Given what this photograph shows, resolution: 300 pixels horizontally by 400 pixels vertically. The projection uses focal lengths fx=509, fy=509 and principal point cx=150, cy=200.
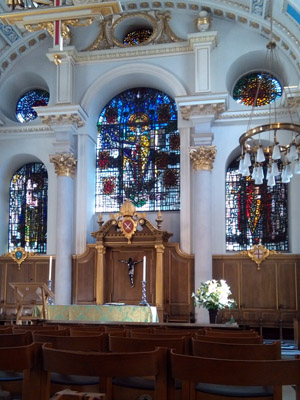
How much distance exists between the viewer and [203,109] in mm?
14727

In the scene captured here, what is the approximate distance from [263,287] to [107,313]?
571cm

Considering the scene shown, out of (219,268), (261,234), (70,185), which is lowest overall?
(219,268)

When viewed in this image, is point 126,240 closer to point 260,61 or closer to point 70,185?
point 70,185

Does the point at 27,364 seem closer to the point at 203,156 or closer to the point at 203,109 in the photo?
the point at 203,156

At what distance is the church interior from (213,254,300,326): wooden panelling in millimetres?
28

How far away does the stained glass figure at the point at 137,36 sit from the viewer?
1673 centimetres

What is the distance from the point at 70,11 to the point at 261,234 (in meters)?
9.63

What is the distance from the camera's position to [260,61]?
16.0m

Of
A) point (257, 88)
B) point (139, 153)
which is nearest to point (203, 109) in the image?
point (257, 88)

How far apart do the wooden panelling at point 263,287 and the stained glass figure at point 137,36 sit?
753 centimetres

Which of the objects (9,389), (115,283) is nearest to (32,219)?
(115,283)

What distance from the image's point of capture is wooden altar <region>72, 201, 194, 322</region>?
1440 centimetres

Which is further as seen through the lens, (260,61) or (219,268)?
(260,61)

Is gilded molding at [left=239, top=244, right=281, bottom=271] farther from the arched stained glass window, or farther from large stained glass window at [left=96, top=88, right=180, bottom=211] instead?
the arched stained glass window
